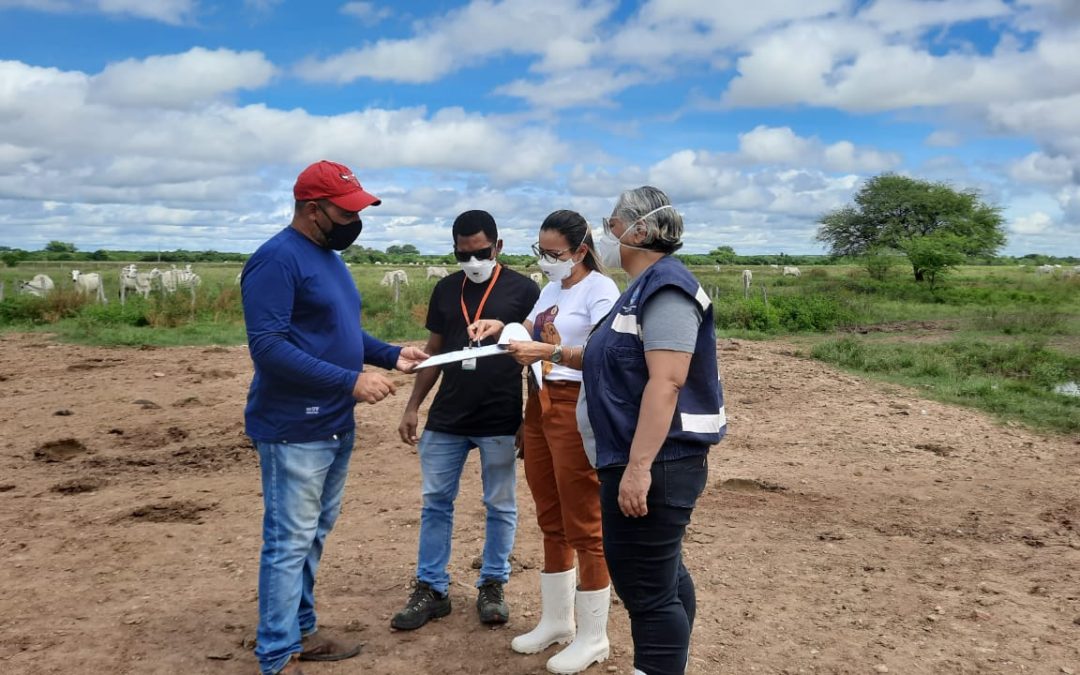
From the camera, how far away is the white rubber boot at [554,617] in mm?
3475

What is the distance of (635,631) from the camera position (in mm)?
2631

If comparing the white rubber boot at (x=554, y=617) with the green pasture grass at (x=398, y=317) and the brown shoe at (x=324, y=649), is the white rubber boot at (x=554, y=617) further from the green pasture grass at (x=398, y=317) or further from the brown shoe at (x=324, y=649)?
the green pasture grass at (x=398, y=317)

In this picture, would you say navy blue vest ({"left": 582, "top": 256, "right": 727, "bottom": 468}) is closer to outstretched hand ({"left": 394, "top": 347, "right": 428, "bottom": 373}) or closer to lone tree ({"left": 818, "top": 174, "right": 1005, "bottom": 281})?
outstretched hand ({"left": 394, "top": 347, "right": 428, "bottom": 373})

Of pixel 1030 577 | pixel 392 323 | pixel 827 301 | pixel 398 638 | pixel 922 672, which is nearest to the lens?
pixel 922 672

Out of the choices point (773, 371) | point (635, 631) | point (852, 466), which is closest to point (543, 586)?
point (635, 631)

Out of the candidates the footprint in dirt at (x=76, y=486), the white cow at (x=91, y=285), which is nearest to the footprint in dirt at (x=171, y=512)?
the footprint in dirt at (x=76, y=486)

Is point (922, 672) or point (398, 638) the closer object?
point (922, 672)

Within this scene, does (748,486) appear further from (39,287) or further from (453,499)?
(39,287)

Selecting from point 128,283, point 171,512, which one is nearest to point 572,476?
point 171,512

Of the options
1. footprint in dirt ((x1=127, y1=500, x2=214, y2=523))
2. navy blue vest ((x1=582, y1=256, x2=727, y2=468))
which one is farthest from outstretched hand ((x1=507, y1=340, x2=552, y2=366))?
footprint in dirt ((x1=127, y1=500, x2=214, y2=523))

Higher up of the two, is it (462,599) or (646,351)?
(646,351)

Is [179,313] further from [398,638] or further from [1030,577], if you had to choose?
[1030,577]

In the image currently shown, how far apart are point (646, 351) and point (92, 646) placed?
2765 millimetres

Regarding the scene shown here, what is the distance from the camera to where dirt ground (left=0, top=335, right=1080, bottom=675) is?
3541 millimetres
